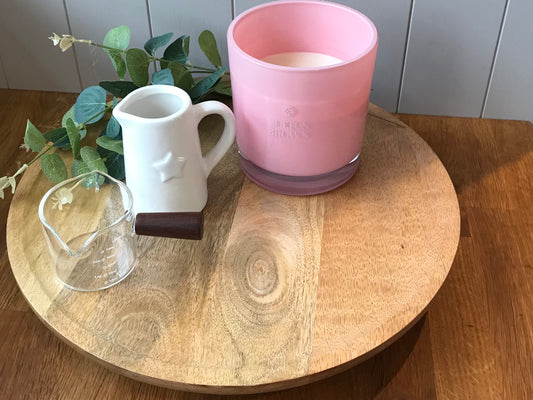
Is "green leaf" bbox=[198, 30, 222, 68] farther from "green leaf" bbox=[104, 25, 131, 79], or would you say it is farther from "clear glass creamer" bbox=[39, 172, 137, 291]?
"clear glass creamer" bbox=[39, 172, 137, 291]

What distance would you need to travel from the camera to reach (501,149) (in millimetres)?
952

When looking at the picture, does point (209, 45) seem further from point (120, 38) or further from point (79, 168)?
point (79, 168)

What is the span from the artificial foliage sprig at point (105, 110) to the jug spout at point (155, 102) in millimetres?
64

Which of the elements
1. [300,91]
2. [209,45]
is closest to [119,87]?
[209,45]

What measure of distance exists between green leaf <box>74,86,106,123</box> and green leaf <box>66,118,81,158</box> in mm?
38

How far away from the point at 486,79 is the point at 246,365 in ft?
2.09

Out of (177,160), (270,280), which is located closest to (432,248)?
(270,280)

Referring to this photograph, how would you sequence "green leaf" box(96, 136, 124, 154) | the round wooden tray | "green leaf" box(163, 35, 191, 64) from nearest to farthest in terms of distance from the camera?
the round wooden tray
"green leaf" box(96, 136, 124, 154)
"green leaf" box(163, 35, 191, 64)

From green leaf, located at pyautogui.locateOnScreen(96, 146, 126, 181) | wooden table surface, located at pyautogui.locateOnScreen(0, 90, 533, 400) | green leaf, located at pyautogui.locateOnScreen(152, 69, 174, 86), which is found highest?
green leaf, located at pyautogui.locateOnScreen(152, 69, 174, 86)

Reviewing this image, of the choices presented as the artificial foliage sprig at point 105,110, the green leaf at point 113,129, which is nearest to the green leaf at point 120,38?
the artificial foliage sprig at point 105,110

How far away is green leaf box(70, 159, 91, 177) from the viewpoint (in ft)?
2.38

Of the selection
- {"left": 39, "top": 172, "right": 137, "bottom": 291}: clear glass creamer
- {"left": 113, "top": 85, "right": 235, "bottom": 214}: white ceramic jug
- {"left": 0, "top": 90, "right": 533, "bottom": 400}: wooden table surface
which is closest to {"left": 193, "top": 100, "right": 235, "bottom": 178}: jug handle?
{"left": 113, "top": 85, "right": 235, "bottom": 214}: white ceramic jug

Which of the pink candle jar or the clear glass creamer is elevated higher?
the pink candle jar

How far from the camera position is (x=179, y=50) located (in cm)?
81
